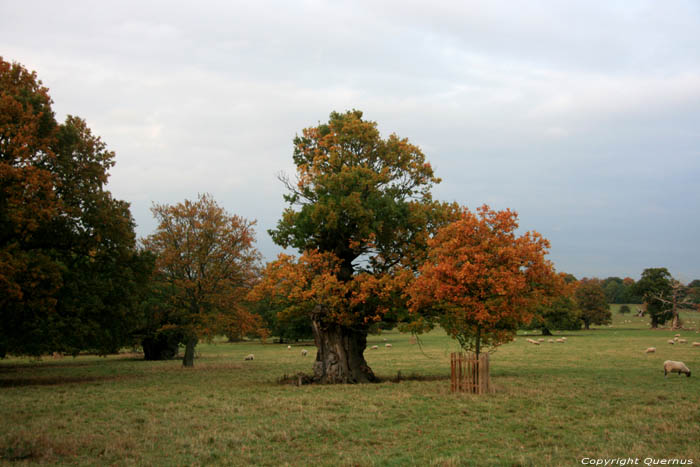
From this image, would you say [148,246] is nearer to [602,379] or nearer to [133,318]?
[133,318]

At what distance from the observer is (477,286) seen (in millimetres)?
21688

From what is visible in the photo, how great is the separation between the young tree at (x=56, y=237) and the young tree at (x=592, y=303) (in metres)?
86.5

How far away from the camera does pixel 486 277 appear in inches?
856

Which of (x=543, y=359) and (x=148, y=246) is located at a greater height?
(x=148, y=246)

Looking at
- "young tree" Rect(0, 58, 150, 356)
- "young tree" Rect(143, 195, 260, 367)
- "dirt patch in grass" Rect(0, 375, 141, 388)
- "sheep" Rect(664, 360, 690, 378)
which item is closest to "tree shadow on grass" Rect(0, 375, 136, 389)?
"dirt patch in grass" Rect(0, 375, 141, 388)

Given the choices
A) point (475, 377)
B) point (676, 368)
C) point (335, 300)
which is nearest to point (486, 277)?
point (475, 377)

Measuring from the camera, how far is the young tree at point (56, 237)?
69.4ft

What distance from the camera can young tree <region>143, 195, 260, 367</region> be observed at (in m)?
37.2

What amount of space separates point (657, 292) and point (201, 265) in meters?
86.0

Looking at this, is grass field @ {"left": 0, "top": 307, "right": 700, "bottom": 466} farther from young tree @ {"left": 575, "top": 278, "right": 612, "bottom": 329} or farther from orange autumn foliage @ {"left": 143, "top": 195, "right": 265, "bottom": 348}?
young tree @ {"left": 575, "top": 278, "right": 612, "bottom": 329}

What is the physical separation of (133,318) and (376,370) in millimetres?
15152

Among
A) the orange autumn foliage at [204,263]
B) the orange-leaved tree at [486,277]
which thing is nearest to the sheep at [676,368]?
the orange-leaved tree at [486,277]

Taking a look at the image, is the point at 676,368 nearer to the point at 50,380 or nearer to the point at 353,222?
the point at 353,222

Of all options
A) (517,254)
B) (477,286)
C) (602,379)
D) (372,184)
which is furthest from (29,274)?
(602,379)
